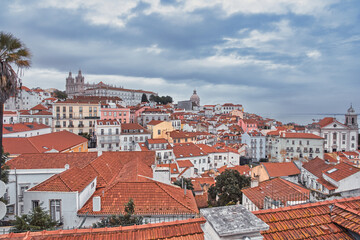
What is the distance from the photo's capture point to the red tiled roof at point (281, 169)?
2660 cm

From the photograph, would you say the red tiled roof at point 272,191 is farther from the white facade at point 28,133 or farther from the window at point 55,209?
the white facade at point 28,133

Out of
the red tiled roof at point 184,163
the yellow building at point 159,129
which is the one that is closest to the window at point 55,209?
the red tiled roof at point 184,163

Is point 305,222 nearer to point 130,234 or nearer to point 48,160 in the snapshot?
point 130,234

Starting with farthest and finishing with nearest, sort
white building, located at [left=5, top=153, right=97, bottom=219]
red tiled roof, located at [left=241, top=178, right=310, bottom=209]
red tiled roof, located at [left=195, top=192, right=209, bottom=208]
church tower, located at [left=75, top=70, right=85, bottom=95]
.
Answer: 1. church tower, located at [left=75, top=70, right=85, bottom=95]
2. red tiled roof, located at [left=195, top=192, right=209, bottom=208]
3. white building, located at [left=5, top=153, right=97, bottom=219]
4. red tiled roof, located at [left=241, top=178, right=310, bottom=209]

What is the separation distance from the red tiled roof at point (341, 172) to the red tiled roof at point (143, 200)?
Answer: 49.4ft

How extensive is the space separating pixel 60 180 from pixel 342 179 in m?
20.7

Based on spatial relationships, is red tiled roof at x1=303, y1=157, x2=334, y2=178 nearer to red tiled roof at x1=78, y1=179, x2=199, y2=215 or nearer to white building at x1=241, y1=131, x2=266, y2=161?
red tiled roof at x1=78, y1=179, x2=199, y2=215

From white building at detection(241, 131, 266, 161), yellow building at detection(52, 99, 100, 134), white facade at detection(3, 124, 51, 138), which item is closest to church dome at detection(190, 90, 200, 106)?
white building at detection(241, 131, 266, 161)

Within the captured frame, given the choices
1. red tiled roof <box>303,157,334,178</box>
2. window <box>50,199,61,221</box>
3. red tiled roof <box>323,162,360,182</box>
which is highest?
window <box>50,199,61,221</box>

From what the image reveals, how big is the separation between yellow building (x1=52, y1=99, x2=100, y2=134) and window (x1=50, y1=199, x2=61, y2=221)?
45.1m

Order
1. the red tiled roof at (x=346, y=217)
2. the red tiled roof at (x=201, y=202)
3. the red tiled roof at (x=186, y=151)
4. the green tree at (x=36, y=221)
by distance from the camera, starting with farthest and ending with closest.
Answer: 1. the red tiled roof at (x=186, y=151)
2. the red tiled roof at (x=201, y=202)
3. the green tree at (x=36, y=221)
4. the red tiled roof at (x=346, y=217)

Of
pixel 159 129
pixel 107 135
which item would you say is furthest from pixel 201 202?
pixel 159 129

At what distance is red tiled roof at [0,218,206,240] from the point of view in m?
3.92

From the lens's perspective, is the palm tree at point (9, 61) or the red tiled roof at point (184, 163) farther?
the red tiled roof at point (184, 163)
